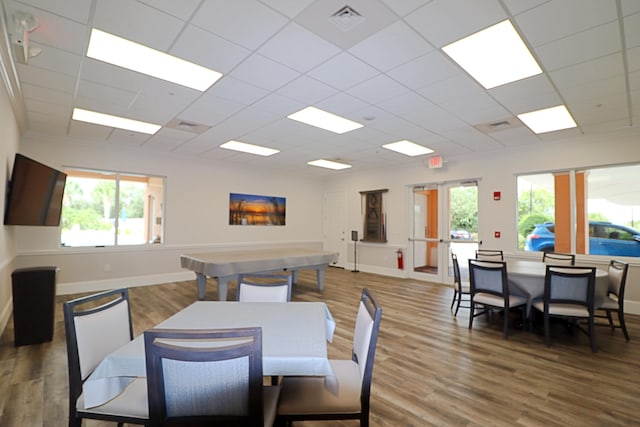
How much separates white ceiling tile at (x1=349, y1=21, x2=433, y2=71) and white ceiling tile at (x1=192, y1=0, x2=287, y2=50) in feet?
2.49

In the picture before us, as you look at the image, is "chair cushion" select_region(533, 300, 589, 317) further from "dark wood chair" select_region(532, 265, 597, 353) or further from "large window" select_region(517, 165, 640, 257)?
"large window" select_region(517, 165, 640, 257)

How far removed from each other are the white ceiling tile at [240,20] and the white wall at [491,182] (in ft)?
18.1

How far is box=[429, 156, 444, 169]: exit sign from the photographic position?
21.9 ft

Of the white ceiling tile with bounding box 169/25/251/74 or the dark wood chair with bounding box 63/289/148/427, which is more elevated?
the white ceiling tile with bounding box 169/25/251/74

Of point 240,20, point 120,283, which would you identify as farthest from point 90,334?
point 120,283

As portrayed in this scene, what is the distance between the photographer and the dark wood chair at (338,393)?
1482mm

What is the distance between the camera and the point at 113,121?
4699 millimetres

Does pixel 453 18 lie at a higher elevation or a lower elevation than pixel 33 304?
higher

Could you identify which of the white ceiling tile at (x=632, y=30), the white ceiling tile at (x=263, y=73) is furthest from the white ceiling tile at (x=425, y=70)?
the white ceiling tile at (x=632, y=30)

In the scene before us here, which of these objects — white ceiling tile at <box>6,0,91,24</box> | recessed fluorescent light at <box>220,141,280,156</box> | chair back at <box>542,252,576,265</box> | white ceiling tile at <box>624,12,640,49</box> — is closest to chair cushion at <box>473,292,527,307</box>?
chair back at <box>542,252,576,265</box>

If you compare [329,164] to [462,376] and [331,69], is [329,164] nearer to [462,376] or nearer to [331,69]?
[331,69]

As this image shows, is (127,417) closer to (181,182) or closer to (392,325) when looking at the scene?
(392,325)

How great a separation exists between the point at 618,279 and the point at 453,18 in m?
3.81

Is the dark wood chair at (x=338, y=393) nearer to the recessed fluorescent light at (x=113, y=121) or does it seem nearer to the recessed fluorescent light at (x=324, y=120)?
the recessed fluorescent light at (x=324, y=120)
